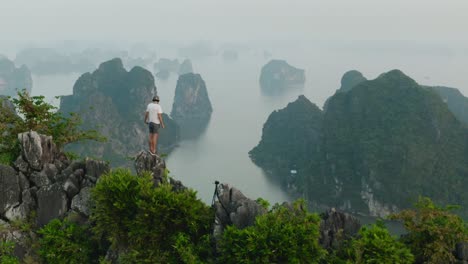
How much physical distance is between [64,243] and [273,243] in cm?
598

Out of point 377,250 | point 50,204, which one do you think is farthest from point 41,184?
point 377,250

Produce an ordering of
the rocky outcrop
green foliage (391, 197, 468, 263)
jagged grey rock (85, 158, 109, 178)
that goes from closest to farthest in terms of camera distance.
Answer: green foliage (391, 197, 468, 263) < the rocky outcrop < jagged grey rock (85, 158, 109, 178)

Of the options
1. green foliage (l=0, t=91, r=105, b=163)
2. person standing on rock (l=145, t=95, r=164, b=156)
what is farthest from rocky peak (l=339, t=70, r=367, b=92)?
person standing on rock (l=145, t=95, r=164, b=156)

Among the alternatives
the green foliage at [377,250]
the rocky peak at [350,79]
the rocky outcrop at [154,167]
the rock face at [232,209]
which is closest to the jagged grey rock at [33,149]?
the rocky outcrop at [154,167]

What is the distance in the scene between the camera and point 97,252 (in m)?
11.0

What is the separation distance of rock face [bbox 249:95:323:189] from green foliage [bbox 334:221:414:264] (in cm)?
6179

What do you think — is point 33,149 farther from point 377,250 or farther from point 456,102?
point 456,102

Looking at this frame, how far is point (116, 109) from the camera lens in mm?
91500

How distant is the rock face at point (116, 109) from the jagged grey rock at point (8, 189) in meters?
69.9

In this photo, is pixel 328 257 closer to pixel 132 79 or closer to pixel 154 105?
pixel 154 105

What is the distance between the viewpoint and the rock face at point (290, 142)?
260 feet

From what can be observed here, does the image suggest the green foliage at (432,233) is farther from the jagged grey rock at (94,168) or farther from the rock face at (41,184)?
the rock face at (41,184)

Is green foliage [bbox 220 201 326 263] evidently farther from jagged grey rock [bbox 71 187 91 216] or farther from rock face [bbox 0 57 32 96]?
rock face [bbox 0 57 32 96]

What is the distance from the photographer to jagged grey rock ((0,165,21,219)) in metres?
11.1
